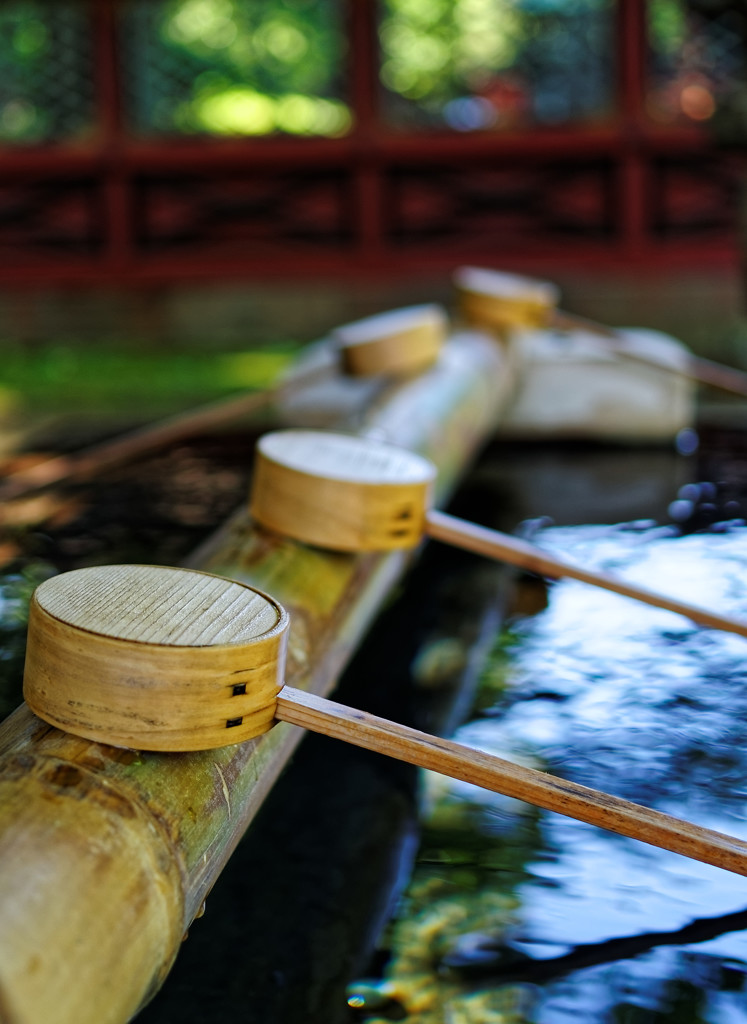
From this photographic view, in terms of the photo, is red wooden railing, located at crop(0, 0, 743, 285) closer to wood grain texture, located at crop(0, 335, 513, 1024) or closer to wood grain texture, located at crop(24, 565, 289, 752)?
wood grain texture, located at crop(0, 335, 513, 1024)

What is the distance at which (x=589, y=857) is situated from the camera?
1.74 metres

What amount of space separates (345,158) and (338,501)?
6435 mm

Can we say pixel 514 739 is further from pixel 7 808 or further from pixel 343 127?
pixel 343 127

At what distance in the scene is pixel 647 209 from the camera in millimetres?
7984

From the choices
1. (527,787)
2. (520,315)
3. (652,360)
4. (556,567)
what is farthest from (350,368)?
(527,787)

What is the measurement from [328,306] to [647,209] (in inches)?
90.4

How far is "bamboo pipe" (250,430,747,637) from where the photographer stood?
1.99m

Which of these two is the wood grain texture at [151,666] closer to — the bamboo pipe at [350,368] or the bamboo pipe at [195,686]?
the bamboo pipe at [195,686]

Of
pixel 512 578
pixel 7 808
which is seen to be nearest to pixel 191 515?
pixel 512 578

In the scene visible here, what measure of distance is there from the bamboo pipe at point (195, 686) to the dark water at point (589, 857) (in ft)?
0.77

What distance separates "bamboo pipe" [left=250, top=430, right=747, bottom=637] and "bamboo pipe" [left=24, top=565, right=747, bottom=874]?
1.89 feet

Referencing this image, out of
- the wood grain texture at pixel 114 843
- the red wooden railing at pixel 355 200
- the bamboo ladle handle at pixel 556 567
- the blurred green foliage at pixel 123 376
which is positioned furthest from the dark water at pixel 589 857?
the red wooden railing at pixel 355 200

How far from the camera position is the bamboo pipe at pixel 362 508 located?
1.99m

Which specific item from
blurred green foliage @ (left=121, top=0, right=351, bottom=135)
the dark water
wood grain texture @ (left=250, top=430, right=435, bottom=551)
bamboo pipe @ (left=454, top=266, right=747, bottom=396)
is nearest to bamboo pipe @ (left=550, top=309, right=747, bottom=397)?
bamboo pipe @ (left=454, top=266, right=747, bottom=396)
